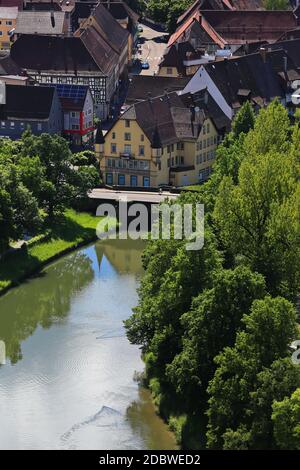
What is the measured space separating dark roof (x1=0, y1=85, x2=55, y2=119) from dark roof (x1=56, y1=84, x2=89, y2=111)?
6.77 ft

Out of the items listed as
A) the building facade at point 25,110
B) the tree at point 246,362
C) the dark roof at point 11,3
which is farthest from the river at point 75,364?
the dark roof at point 11,3

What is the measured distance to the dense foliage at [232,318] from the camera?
39.1 m

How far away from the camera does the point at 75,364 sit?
160ft

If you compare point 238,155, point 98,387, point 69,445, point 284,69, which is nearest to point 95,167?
point 238,155

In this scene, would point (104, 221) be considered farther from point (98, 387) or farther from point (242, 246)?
point (98, 387)

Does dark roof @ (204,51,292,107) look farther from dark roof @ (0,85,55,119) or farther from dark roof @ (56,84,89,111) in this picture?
dark roof @ (0,85,55,119)

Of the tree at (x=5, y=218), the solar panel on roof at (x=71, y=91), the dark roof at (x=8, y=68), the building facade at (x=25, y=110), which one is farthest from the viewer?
the dark roof at (x=8, y=68)

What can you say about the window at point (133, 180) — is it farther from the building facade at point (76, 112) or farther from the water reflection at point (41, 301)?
the water reflection at point (41, 301)

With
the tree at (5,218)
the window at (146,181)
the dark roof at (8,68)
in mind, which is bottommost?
the tree at (5,218)

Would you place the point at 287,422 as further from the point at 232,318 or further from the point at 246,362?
the point at 232,318

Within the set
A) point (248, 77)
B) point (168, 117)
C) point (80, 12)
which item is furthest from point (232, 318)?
point (80, 12)

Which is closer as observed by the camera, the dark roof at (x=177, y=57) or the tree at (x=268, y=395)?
the tree at (x=268, y=395)

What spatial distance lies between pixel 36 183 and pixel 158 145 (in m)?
10.5

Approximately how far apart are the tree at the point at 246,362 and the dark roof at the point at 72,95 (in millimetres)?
44342
